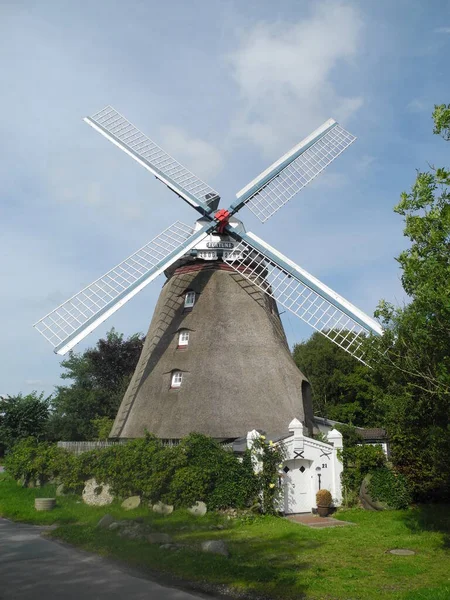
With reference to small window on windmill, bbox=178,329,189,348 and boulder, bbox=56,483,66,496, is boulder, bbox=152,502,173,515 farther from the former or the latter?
small window on windmill, bbox=178,329,189,348

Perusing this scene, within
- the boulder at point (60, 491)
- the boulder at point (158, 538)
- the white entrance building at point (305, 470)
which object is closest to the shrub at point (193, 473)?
the white entrance building at point (305, 470)

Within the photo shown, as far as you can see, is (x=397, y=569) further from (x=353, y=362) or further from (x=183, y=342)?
(x=353, y=362)

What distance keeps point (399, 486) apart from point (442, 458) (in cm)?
623

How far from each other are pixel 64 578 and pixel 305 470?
32.5 feet

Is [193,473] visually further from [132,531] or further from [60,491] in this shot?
[60,491]

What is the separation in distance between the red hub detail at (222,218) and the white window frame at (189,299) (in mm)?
2826

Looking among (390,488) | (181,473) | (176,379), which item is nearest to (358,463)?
(390,488)

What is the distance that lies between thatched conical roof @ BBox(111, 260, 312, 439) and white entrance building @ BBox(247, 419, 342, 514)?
138 centimetres

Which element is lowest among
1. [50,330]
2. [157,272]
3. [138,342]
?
[50,330]

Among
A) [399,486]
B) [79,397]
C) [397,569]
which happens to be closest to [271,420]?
[399,486]

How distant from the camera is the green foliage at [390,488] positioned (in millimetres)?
16594

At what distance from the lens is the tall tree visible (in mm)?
9289

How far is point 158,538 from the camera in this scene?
38.1ft

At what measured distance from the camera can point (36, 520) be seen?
15438mm
